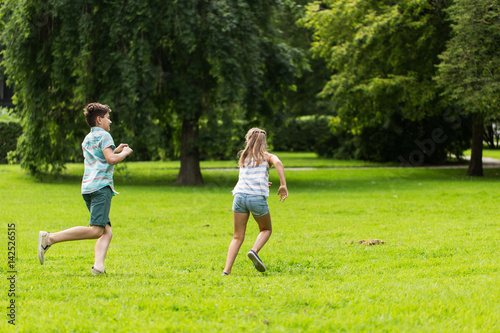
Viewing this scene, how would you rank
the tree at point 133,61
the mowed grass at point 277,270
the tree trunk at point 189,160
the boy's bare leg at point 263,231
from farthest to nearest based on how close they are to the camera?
the tree trunk at point 189,160, the tree at point 133,61, the boy's bare leg at point 263,231, the mowed grass at point 277,270

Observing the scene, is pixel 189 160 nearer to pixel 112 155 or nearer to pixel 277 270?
pixel 277 270

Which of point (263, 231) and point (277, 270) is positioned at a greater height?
point (263, 231)

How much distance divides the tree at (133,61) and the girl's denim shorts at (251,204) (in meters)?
11.2

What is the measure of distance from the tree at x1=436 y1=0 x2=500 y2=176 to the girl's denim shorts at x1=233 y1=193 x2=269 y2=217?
13.0 m

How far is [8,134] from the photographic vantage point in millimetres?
24203

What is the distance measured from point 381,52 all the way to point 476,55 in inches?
168

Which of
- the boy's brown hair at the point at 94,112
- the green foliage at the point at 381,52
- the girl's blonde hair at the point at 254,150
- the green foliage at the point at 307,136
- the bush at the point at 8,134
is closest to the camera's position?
the boy's brown hair at the point at 94,112

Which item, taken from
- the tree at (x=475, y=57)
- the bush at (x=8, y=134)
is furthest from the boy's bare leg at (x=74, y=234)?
the bush at (x=8, y=134)

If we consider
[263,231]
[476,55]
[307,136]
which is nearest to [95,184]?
[263,231]

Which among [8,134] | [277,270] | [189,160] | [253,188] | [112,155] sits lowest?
[277,270]

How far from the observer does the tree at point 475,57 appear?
17.0 meters

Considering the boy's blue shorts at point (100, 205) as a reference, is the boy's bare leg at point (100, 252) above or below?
below

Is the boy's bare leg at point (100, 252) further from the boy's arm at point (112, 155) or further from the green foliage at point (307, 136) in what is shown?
the green foliage at point (307, 136)

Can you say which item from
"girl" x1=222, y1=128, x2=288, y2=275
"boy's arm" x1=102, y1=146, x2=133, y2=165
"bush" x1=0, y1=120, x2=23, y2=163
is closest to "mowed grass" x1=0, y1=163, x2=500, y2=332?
"girl" x1=222, y1=128, x2=288, y2=275
